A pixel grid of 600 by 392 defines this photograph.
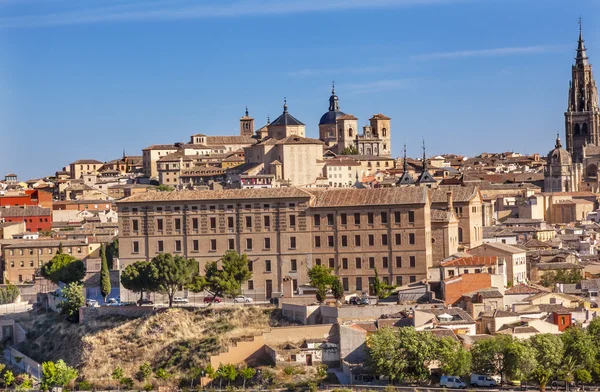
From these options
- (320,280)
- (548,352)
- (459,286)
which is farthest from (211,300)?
(548,352)

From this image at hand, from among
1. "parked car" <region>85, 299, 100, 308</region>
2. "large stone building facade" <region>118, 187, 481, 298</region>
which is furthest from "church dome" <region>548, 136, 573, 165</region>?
"parked car" <region>85, 299, 100, 308</region>

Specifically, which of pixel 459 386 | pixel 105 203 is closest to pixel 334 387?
pixel 459 386

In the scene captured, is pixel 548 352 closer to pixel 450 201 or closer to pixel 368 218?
pixel 368 218

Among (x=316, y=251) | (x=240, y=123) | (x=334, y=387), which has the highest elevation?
(x=240, y=123)

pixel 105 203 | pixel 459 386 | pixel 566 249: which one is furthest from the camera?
pixel 105 203

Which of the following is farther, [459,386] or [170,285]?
[170,285]

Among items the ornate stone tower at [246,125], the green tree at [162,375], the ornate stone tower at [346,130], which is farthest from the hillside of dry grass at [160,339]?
the ornate stone tower at [246,125]

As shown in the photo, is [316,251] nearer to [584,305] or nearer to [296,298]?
[296,298]
